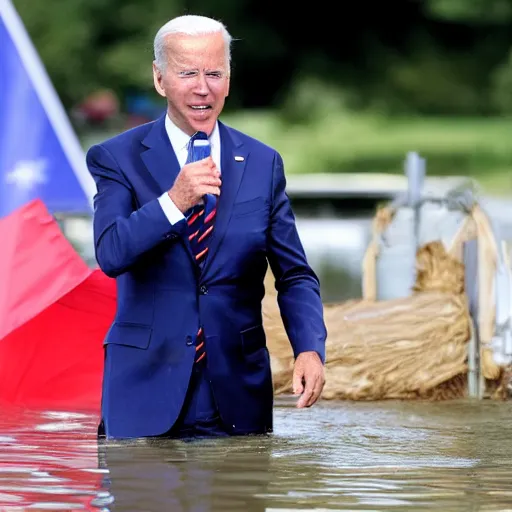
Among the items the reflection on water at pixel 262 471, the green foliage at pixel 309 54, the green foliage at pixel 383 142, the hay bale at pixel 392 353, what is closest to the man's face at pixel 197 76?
the reflection on water at pixel 262 471

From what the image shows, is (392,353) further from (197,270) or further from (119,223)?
(119,223)

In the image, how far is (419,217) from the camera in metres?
12.5

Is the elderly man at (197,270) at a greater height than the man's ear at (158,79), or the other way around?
the man's ear at (158,79)

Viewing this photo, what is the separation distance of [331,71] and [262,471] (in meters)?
52.2

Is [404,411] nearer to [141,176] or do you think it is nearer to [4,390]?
[4,390]

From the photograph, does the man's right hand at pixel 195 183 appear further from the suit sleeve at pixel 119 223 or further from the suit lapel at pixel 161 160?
the suit lapel at pixel 161 160

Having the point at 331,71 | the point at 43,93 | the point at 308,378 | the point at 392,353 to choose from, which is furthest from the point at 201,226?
the point at 331,71

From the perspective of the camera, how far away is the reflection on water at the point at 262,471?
5648mm

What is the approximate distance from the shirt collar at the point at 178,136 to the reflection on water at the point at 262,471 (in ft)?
2.93

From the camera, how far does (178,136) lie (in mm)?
5957

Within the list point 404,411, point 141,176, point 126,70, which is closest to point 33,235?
point 404,411

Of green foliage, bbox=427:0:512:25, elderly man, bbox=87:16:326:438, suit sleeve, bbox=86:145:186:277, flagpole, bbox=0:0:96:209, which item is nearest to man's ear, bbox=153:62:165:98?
elderly man, bbox=87:16:326:438

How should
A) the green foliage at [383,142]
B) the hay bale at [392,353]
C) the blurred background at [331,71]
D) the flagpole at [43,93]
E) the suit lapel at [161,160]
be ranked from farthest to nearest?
the blurred background at [331,71] < the green foliage at [383,142] < the flagpole at [43,93] < the hay bale at [392,353] < the suit lapel at [161,160]

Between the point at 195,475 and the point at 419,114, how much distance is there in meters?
50.7
